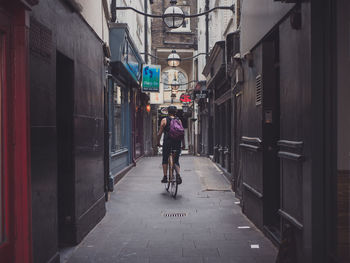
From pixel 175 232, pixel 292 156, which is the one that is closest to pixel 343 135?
pixel 292 156

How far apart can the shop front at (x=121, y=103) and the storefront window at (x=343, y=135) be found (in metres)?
6.85

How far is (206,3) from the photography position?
2022cm

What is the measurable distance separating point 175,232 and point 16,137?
328 centimetres

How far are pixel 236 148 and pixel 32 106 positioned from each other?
19.2 feet

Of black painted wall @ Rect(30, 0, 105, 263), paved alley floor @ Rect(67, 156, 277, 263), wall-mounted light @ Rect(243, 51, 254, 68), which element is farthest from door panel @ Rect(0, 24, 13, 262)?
wall-mounted light @ Rect(243, 51, 254, 68)

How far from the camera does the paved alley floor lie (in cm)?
505

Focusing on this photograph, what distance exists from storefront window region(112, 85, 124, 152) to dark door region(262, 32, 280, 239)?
687 centimetres

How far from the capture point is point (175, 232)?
20.5 feet

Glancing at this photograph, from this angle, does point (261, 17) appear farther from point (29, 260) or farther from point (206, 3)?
point (206, 3)

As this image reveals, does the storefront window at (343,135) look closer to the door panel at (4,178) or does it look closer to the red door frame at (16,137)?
the red door frame at (16,137)

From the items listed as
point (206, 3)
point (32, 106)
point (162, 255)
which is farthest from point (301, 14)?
point (206, 3)

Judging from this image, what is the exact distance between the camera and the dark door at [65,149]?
17.9ft

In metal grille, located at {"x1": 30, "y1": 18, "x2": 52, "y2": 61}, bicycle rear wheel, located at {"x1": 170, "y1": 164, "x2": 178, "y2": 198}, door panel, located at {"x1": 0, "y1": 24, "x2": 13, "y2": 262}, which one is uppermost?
metal grille, located at {"x1": 30, "y1": 18, "x2": 52, "y2": 61}

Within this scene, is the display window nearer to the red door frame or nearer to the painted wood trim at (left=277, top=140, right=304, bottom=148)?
the painted wood trim at (left=277, top=140, right=304, bottom=148)
